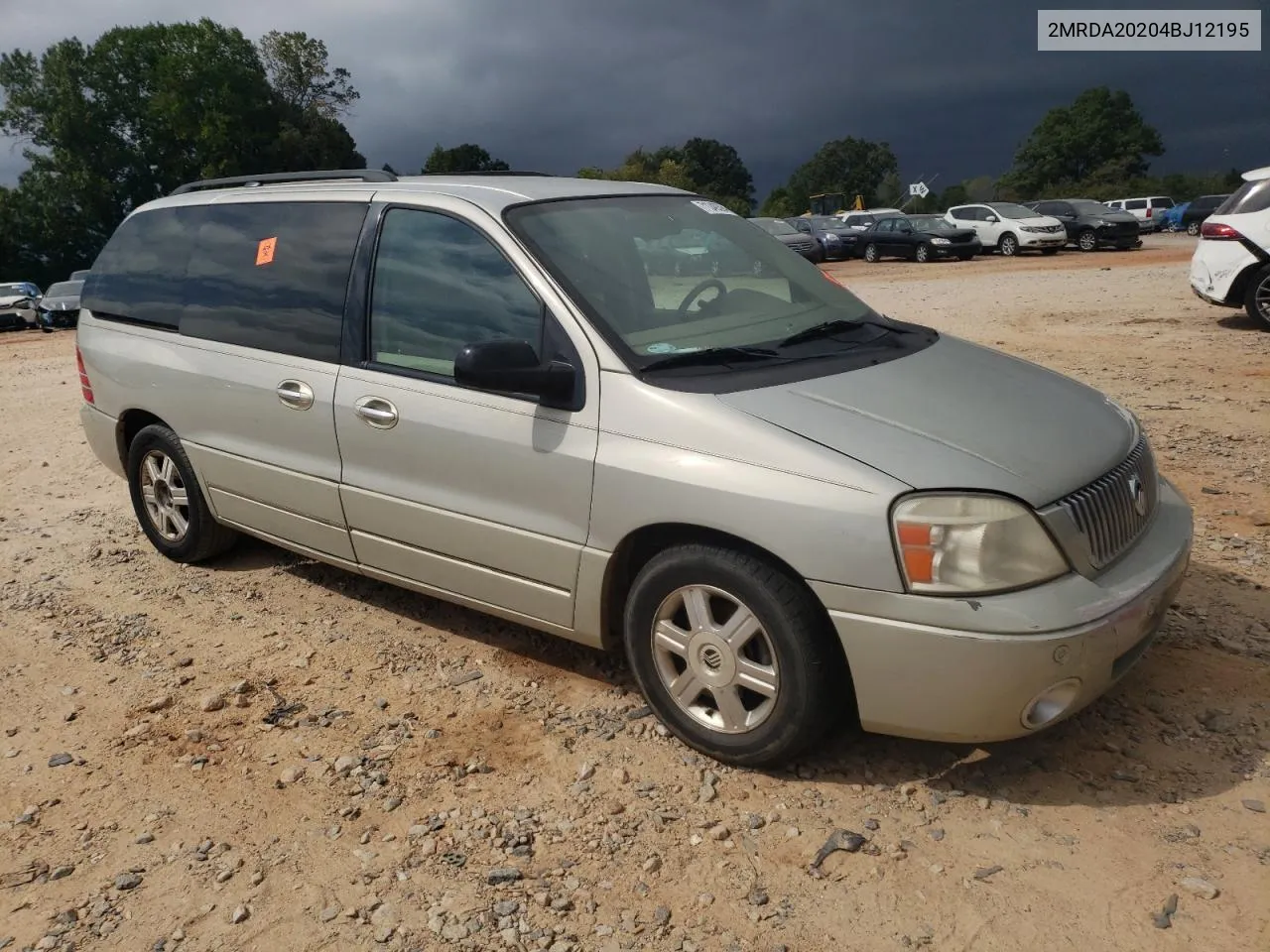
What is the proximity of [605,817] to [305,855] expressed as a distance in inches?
34.4

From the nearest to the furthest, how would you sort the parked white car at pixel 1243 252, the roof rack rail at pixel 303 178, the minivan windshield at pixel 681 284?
the minivan windshield at pixel 681 284 → the roof rack rail at pixel 303 178 → the parked white car at pixel 1243 252

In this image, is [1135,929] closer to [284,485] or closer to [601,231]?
[601,231]

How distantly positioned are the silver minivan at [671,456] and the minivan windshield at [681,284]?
1 cm

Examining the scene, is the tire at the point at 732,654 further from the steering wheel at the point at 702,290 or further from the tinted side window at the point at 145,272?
the tinted side window at the point at 145,272

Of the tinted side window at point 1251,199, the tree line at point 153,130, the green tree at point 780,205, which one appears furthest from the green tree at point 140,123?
the tinted side window at point 1251,199

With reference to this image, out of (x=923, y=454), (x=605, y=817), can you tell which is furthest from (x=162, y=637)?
(x=923, y=454)

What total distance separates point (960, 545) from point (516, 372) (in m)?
1.46

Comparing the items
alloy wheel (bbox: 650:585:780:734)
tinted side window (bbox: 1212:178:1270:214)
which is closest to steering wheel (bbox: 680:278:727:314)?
alloy wheel (bbox: 650:585:780:734)

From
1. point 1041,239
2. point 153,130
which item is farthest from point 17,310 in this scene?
point 153,130

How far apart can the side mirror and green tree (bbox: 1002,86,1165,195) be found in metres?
99.4

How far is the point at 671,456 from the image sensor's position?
3.27 meters

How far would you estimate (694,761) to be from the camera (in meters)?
3.46

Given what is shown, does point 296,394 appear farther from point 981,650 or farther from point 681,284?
point 981,650

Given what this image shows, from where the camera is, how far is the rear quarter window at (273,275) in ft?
14.1
